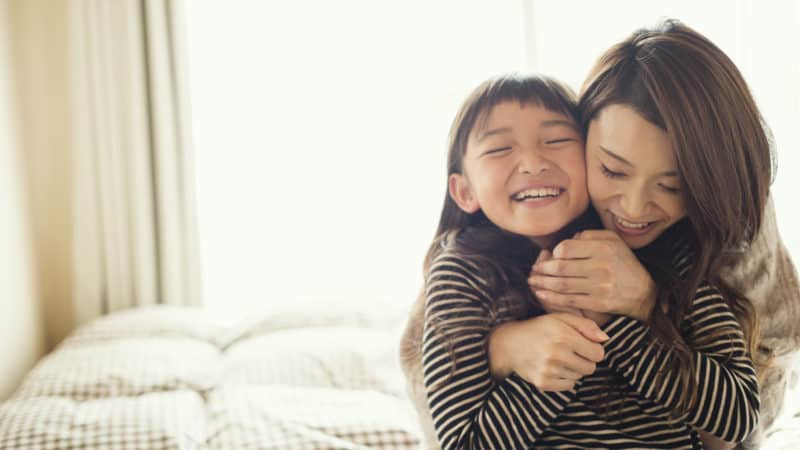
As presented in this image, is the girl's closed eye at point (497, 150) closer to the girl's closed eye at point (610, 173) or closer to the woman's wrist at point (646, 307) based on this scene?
the girl's closed eye at point (610, 173)

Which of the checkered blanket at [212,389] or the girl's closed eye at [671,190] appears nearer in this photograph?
the girl's closed eye at [671,190]

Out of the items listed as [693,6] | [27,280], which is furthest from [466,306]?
[693,6]

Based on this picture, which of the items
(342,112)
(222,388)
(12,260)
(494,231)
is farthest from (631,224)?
(342,112)

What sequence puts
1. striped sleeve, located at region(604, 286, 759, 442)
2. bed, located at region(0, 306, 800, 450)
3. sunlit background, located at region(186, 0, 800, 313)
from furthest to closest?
sunlit background, located at region(186, 0, 800, 313) < bed, located at region(0, 306, 800, 450) < striped sleeve, located at region(604, 286, 759, 442)

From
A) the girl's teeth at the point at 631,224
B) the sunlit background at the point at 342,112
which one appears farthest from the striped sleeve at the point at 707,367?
the sunlit background at the point at 342,112

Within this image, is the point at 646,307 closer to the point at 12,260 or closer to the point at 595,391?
the point at 595,391

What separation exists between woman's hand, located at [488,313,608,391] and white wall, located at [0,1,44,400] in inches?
85.8

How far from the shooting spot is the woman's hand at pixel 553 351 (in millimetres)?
788

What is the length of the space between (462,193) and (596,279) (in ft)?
0.73

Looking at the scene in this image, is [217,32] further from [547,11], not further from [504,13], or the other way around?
[547,11]

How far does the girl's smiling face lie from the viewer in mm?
871

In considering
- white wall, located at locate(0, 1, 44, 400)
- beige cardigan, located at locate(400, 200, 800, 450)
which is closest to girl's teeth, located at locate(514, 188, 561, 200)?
beige cardigan, located at locate(400, 200, 800, 450)

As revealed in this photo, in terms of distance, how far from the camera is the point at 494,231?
37.1 inches

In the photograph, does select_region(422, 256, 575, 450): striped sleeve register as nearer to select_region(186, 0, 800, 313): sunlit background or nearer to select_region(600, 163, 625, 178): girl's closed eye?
select_region(600, 163, 625, 178): girl's closed eye
